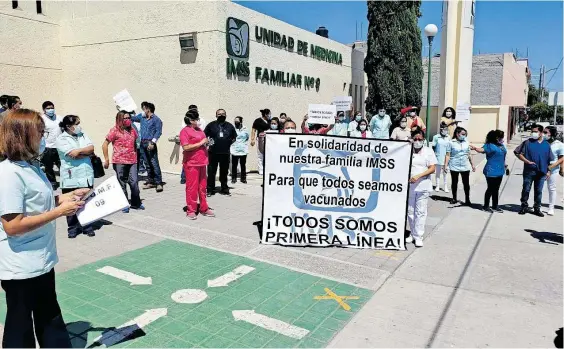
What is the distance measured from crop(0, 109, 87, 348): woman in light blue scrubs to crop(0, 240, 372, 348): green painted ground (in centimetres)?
97

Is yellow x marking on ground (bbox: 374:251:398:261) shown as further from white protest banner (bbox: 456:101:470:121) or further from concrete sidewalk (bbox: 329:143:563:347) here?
white protest banner (bbox: 456:101:470:121)

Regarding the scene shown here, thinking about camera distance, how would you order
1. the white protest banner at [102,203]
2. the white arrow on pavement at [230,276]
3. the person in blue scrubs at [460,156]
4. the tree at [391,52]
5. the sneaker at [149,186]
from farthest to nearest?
the tree at [391,52]
the sneaker at [149,186]
the person in blue scrubs at [460,156]
the white arrow on pavement at [230,276]
the white protest banner at [102,203]

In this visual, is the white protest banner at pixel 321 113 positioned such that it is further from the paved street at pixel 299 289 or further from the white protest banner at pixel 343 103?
the paved street at pixel 299 289

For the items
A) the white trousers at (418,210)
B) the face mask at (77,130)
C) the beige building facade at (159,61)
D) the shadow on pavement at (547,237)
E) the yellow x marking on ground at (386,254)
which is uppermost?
the beige building facade at (159,61)

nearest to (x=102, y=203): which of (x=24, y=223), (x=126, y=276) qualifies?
(x=24, y=223)

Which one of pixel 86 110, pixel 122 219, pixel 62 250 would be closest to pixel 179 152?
pixel 86 110

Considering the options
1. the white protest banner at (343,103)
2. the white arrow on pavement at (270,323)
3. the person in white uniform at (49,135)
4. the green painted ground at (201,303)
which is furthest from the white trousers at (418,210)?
the person in white uniform at (49,135)

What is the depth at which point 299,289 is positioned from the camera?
15.7 ft

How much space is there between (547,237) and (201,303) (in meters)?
5.77

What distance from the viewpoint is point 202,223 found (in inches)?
290

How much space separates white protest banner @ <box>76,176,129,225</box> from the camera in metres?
3.27


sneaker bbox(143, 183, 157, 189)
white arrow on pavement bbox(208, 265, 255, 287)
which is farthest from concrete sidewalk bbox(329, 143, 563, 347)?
sneaker bbox(143, 183, 157, 189)

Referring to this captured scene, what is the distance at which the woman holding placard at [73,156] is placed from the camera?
5965 mm

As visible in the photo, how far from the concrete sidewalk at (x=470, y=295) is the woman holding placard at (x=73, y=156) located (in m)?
4.19
